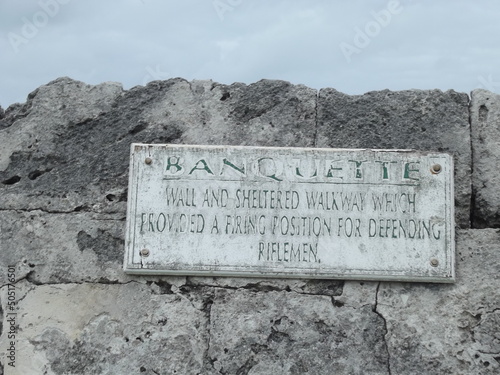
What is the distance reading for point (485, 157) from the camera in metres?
3.36

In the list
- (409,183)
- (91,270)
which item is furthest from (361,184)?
(91,270)

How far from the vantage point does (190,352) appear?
3.21 meters

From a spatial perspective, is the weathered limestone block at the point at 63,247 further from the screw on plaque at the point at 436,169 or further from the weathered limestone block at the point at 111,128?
the screw on plaque at the point at 436,169

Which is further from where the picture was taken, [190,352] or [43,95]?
[43,95]

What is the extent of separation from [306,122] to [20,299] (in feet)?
4.89

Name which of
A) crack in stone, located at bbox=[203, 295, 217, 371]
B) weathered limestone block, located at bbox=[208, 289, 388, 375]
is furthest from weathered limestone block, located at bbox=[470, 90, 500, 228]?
crack in stone, located at bbox=[203, 295, 217, 371]

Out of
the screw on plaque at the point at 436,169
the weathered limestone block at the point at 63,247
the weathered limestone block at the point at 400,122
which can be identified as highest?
the weathered limestone block at the point at 400,122

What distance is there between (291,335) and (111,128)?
1.26 m

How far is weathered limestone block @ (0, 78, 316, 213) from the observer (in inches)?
135

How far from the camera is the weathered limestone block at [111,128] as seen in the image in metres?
3.43

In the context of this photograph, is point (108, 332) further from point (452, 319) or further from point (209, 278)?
point (452, 319)

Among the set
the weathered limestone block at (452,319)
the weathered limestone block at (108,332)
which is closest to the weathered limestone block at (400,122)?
the weathered limestone block at (452,319)

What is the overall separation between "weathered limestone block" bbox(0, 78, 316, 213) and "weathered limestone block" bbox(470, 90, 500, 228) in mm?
730

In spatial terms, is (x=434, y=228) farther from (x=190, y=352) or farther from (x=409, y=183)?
(x=190, y=352)
